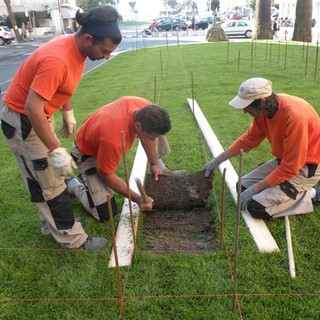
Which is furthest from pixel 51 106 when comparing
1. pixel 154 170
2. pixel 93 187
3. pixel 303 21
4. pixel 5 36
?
pixel 5 36

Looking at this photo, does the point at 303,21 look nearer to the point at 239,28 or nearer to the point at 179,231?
the point at 239,28

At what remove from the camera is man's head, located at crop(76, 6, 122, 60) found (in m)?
2.46

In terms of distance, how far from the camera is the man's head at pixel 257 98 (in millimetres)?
3000

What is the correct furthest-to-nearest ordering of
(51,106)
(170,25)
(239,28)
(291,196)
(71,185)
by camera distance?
(170,25), (239,28), (71,185), (291,196), (51,106)

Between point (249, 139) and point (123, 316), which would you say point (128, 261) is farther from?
point (249, 139)

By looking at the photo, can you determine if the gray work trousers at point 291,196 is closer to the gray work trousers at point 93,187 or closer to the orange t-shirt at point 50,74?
the gray work trousers at point 93,187

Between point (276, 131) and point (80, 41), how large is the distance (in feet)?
5.70

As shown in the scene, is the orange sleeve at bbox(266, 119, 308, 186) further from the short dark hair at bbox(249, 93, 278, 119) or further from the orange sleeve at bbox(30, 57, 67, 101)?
the orange sleeve at bbox(30, 57, 67, 101)

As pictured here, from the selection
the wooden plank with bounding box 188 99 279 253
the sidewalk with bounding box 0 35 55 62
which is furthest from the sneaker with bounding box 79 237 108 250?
the sidewalk with bounding box 0 35 55 62

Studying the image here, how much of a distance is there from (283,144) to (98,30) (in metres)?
1.75

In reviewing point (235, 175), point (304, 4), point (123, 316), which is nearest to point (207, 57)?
point (304, 4)

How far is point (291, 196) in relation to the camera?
332cm

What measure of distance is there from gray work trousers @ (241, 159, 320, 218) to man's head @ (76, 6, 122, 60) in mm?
1827

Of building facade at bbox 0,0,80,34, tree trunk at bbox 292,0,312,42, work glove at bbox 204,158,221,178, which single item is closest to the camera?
work glove at bbox 204,158,221,178
